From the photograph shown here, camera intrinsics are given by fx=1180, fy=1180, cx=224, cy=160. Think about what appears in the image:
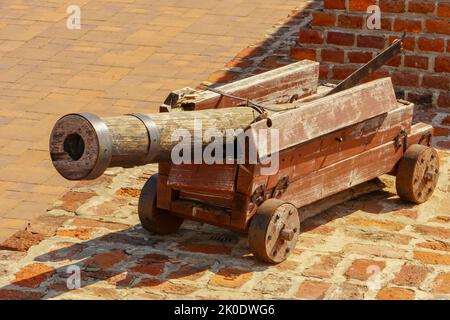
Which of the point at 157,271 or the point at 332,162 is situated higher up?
the point at 332,162

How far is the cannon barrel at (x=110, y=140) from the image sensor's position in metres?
5.00

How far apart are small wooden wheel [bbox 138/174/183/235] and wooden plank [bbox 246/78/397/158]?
690 millimetres

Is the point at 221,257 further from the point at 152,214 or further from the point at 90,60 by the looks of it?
the point at 90,60

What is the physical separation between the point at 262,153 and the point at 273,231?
0.38 meters

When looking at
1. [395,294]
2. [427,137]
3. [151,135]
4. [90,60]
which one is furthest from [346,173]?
[90,60]

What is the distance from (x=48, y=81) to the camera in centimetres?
875

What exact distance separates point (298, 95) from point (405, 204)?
0.86 metres

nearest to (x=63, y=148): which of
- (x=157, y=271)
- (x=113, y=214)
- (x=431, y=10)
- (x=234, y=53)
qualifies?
(x=157, y=271)

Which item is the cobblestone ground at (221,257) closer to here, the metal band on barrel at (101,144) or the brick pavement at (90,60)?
the brick pavement at (90,60)

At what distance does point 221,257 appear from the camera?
5.80m

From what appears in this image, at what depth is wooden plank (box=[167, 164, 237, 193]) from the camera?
18.5ft

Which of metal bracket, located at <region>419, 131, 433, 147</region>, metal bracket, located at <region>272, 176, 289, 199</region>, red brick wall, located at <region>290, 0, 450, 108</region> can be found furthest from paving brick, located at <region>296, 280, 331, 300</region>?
red brick wall, located at <region>290, 0, 450, 108</region>

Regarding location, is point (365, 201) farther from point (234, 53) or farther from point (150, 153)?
point (234, 53)

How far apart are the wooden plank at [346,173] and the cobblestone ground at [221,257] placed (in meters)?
0.20
